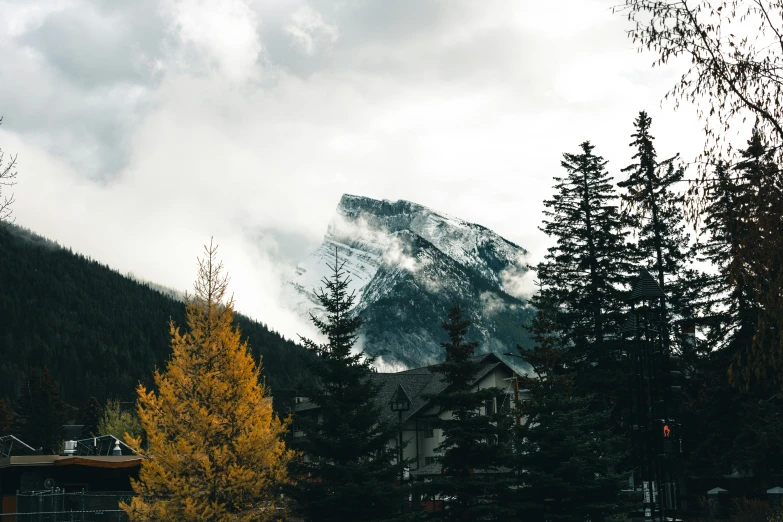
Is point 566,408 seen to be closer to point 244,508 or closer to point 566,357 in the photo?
point 244,508

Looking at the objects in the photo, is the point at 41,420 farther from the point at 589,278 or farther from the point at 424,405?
the point at 589,278

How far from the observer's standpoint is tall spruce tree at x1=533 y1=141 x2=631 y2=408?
140ft

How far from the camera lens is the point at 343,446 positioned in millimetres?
24500

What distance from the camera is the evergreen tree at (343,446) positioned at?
23.9 meters

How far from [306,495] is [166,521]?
4.33 meters

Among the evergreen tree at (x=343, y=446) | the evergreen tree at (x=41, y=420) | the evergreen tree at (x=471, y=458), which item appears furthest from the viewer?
the evergreen tree at (x=41, y=420)

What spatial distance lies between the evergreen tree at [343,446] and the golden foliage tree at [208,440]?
4.52ft

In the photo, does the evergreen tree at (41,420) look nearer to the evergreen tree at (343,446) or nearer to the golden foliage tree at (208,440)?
the golden foliage tree at (208,440)

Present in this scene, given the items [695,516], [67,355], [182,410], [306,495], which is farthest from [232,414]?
[67,355]

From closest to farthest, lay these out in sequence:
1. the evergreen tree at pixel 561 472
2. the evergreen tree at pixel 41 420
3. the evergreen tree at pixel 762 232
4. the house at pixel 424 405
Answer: the evergreen tree at pixel 762 232
the evergreen tree at pixel 561 472
the house at pixel 424 405
the evergreen tree at pixel 41 420

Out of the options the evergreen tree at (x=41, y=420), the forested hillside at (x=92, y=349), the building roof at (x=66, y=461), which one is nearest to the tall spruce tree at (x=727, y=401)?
the building roof at (x=66, y=461)

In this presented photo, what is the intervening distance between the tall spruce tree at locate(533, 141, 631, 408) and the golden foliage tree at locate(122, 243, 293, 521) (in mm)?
21164

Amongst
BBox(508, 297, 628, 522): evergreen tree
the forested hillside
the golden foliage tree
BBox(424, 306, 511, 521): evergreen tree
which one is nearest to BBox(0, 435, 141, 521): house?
the golden foliage tree

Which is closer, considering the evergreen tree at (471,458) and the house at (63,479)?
the evergreen tree at (471,458)
